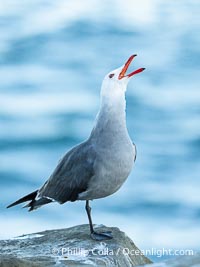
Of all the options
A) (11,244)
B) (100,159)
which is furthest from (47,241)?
(100,159)

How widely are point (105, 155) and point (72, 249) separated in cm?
73

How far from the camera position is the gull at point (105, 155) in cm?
757

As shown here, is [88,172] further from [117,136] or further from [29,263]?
[29,263]

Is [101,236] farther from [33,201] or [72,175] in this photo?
[33,201]

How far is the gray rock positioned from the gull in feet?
0.40

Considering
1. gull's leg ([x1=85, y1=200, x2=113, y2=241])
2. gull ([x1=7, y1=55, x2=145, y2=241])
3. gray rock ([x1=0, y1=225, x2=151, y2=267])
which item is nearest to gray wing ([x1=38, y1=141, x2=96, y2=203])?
gull ([x1=7, y1=55, x2=145, y2=241])

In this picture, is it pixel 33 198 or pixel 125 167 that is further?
pixel 33 198

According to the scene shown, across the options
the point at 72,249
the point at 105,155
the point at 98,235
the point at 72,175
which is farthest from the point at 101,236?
the point at 105,155

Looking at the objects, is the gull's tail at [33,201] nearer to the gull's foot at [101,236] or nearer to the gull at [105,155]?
the gull at [105,155]

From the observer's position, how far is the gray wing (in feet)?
25.3

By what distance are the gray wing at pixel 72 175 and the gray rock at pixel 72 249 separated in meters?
0.32

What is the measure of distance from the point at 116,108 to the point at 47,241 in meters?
1.15

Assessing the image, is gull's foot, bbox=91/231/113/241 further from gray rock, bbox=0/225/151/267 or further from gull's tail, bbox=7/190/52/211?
gull's tail, bbox=7/190/52/211

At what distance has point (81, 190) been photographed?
307 inches
